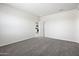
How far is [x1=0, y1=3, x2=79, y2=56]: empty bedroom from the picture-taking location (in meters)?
2.91

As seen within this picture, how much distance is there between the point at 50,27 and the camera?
5.66 meters

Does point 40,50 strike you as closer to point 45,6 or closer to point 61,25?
point 45,6

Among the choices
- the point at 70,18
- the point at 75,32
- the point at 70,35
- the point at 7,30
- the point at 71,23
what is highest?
the point at 70,18

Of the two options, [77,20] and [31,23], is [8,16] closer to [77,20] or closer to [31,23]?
[31,23]

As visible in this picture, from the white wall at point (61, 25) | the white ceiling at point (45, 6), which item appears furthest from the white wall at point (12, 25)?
the white wall at point (61, 25)

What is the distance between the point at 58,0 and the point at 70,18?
11.0 ft

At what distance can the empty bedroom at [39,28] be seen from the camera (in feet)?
9.55

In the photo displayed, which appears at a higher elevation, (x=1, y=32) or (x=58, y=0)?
(x=58, y=0)

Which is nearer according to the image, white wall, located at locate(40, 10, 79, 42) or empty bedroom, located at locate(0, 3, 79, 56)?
empty bedroom, located at locate(0, 3, 79, 56)

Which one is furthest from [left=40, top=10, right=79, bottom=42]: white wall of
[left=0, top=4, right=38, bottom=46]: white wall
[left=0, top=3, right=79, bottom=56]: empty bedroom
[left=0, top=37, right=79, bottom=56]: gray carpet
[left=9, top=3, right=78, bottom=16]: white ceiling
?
[left=0, top=4, right=38, bottom=46]: white wall

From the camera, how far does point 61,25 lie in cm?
477

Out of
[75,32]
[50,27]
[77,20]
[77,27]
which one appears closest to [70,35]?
[75,32]

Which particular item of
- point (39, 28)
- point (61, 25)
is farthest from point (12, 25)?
point (61, 25)

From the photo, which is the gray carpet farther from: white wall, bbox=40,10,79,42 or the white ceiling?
the white ceiling
